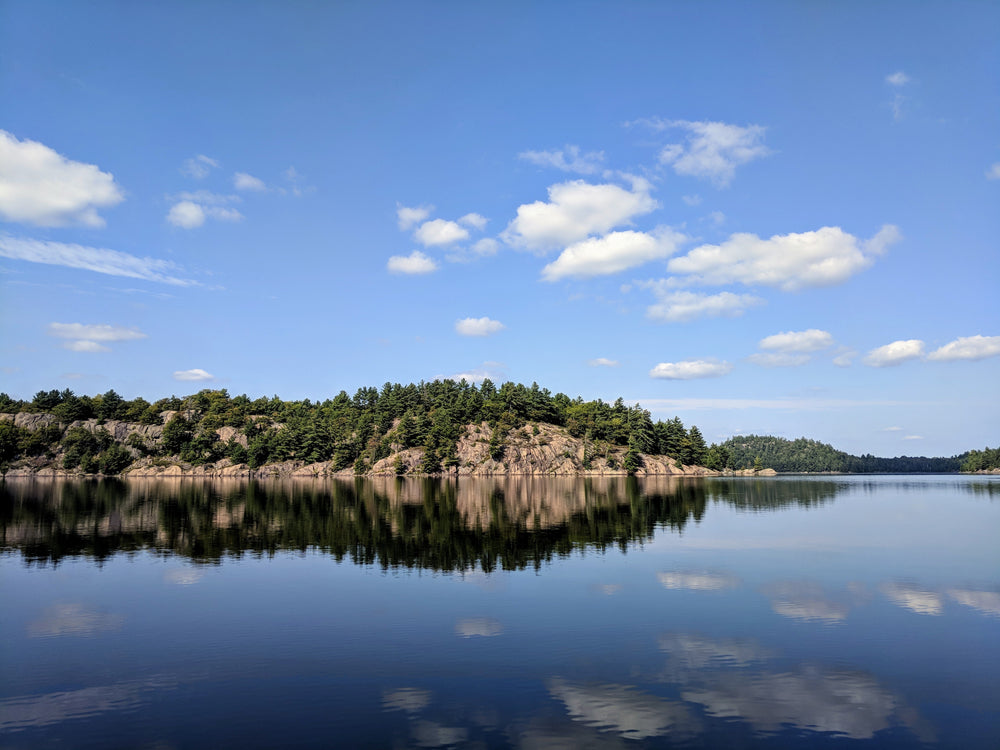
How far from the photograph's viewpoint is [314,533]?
7275 cm

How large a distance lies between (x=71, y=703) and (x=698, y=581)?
40.9m

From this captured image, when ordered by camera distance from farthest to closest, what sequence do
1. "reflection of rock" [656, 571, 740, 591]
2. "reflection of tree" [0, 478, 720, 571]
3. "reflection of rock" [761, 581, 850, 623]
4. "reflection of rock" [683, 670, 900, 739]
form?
1. "reflection of tree" [0, 478, 720, 571]
2. "reflection of rock" [656, 571, 740, 591]
3. "reflection of rock" [761, 581, 850, 623]
4. "reflection of rock" [683, 670, 900, 739]

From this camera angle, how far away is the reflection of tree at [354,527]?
58.1 m

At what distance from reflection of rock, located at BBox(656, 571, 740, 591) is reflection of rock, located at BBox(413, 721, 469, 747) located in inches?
1076

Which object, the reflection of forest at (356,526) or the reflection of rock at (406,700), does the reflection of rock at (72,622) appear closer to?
the reflection of forest at (356,526)

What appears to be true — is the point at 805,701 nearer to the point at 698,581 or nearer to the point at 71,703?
the point at 698,581

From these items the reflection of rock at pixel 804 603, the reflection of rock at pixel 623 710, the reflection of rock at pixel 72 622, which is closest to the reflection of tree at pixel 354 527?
the reflection of rock at pixel 72 622

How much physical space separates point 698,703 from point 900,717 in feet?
25.6

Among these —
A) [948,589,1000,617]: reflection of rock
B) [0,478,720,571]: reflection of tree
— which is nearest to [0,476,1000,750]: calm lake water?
[948,589,1000,617]: reflection of rock

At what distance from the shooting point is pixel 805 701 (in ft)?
76.2

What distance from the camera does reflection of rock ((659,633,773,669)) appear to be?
2741 cm

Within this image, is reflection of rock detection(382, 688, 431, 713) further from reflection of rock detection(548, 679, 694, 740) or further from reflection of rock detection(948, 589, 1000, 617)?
reflection of rock detection(948, 589, 1000, 617)

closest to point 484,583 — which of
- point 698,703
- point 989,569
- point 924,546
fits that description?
point 698,703

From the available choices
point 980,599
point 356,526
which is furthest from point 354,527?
point 980,599
